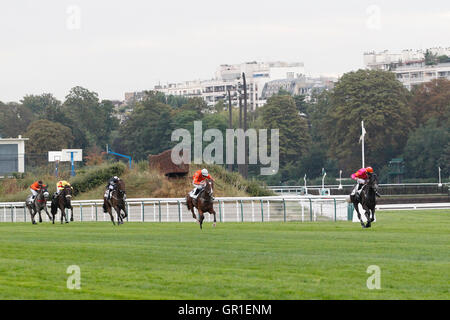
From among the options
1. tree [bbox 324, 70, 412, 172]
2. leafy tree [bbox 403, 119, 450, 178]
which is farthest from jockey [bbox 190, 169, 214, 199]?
tree [bbox 324, 70, 412, 172]

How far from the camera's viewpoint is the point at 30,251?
656 inches

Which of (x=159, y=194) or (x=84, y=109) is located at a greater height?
(x=84, y=109)

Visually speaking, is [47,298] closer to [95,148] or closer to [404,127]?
[404,127]

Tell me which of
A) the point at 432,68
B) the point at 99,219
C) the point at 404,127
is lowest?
the point at 99,219

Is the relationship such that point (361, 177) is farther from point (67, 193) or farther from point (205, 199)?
point (67, 193)

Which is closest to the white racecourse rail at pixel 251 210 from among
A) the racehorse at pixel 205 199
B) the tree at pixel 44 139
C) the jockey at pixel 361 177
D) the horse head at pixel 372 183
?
the racehorse at pixel 205 199

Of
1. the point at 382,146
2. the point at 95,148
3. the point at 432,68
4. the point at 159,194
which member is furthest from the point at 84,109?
the point at 159,194

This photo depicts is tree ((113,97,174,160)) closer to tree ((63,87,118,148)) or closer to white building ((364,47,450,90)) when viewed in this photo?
tree ((63,87,118,148))

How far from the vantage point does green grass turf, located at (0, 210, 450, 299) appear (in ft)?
34.8

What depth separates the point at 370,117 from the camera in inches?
3091

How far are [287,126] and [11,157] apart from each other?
30528 millimetres

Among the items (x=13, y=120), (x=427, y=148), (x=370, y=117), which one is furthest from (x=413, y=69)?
(x=427, y=148)

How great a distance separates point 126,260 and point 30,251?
9.92 ft
